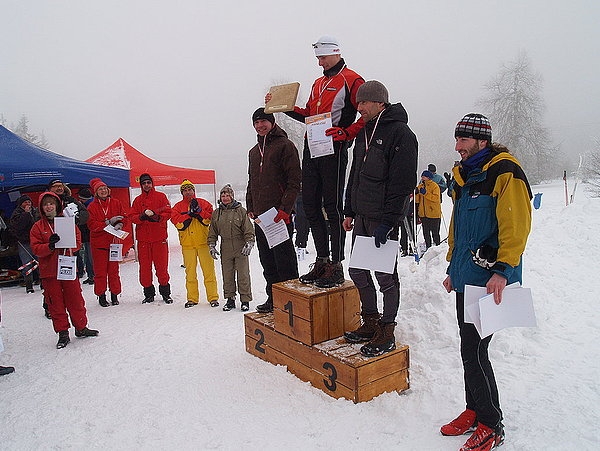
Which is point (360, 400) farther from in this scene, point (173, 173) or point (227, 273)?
point (173, 173)

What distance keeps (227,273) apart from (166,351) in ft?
6.11

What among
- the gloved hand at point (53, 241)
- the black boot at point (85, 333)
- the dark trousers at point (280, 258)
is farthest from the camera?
the black boot at point (85, 333)

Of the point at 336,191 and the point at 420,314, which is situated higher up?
the point at 336,191

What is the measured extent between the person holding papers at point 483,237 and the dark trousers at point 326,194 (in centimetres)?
128

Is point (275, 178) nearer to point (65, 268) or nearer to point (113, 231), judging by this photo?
point (65, 268)

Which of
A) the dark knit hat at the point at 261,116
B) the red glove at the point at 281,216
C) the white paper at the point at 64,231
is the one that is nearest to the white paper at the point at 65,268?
the white paper at the point at 64,231

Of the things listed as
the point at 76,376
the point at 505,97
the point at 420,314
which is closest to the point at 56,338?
the point at 76,376

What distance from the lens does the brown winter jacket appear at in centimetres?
457

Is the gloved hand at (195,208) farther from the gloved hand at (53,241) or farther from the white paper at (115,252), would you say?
the gloved hand at (53,241)

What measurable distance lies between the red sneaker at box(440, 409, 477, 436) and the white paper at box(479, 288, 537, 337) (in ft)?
2.50

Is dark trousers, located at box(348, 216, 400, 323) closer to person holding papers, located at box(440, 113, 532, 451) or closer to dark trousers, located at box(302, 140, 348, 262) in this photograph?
dark trousers, located at box(302, 140, 348, 262)

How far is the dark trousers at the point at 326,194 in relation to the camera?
13.2 feet

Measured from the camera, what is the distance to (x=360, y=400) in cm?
338

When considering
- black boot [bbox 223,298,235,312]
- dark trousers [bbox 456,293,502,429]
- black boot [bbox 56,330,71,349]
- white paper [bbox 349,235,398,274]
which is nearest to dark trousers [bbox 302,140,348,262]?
white paper [bbox 349,235,398,274]
